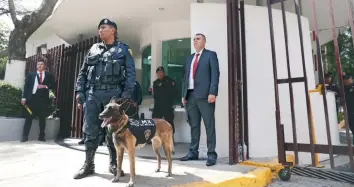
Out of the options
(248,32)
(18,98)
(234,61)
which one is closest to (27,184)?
(234,61)

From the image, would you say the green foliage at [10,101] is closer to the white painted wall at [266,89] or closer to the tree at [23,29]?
the tree at [23,29]

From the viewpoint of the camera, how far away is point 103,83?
3.21m

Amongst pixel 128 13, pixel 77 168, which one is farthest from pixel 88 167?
pixel 128 13

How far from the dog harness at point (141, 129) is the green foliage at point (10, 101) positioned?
5.75 metres

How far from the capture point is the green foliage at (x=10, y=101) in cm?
697

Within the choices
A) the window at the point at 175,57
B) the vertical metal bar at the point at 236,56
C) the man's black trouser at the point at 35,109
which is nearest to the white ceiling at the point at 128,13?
the window at the point at 175,57

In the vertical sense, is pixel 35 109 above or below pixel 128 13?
below

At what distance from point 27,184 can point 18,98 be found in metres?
5.37

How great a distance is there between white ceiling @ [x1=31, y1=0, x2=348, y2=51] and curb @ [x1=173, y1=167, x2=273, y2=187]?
4.27m

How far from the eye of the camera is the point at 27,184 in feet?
9.12

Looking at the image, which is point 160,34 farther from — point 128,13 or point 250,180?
point 250,180

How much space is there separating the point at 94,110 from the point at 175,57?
15.2 feet

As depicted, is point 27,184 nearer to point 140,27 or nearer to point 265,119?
point 265,119

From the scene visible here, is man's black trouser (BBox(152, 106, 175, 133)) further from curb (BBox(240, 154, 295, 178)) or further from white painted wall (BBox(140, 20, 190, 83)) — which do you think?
curb (BBox(240, 154, 295, 178))
